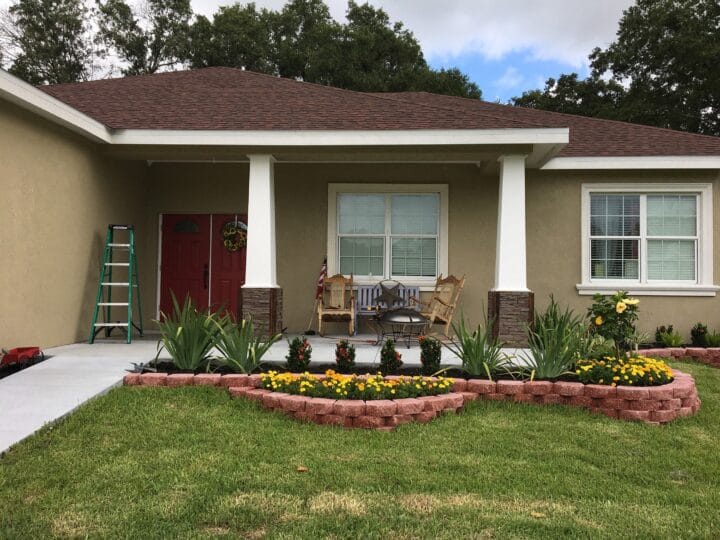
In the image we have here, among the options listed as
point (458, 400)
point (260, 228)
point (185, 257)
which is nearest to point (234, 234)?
point (185, 257)

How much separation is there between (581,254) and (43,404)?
7.94 metres

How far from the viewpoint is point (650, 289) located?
9531 millimetres

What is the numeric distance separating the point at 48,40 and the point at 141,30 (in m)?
4.15

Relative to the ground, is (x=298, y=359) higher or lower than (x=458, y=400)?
higher

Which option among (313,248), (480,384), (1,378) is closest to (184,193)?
(313,248)

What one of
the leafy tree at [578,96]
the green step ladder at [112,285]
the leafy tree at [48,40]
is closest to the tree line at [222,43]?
the leafy tree at [48,40]

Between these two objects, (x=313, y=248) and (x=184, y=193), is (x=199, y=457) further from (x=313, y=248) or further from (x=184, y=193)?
(x=184, y=193)

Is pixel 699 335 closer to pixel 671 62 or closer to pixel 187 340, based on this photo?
pixel 187 340

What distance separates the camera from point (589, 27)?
26375mm

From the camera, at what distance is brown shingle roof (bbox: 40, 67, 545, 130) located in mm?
8016

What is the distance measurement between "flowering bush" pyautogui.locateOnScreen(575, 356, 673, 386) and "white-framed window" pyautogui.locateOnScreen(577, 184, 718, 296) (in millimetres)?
4349

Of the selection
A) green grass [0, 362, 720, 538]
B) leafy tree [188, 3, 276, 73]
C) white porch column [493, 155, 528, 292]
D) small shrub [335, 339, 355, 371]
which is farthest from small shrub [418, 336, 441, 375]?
leafy tree [188, 3, 276, 73]

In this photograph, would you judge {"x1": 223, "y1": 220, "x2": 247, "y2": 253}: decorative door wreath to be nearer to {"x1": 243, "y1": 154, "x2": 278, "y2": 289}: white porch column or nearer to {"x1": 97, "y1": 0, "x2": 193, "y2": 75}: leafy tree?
{"x1": 243, "y1": 154, "x2": 278, "y2": 289}: white porch column

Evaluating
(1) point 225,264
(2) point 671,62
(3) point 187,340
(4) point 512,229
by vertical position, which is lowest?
(3) point 187,340
